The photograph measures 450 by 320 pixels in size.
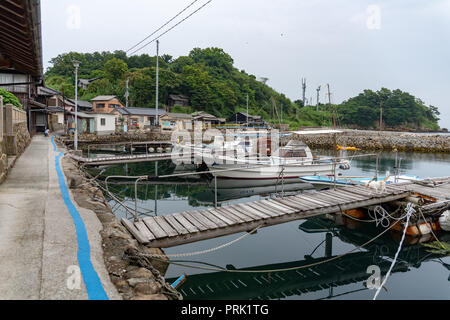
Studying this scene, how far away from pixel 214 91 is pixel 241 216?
2592 inches

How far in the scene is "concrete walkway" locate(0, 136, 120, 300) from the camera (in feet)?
13.2

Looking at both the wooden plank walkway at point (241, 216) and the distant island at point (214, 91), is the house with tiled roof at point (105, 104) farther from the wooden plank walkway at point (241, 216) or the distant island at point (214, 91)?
the wooden plank walkway at point (241, 216)

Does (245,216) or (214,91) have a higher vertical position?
(214,91)

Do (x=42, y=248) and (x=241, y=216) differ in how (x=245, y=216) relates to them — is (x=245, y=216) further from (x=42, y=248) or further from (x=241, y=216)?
(x=42, y=248)

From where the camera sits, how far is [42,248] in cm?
522

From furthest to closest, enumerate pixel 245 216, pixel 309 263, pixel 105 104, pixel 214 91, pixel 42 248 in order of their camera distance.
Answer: pixel 214 91 → pixel 105 104 → pixel 309 263 → pixel 245 216 → pixel 42 248

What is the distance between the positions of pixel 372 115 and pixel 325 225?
268 ft

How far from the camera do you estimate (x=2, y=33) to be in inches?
266

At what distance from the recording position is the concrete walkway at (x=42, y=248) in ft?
13.2

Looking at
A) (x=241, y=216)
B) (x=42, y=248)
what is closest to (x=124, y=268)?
(x=42, y=248)

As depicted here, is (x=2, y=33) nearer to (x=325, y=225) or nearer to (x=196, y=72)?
(x=325, y=225)

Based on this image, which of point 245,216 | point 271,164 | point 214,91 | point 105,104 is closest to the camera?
point 245,216
